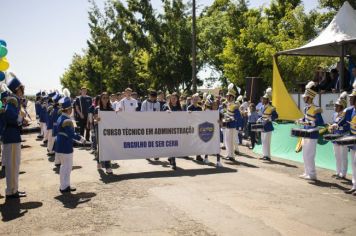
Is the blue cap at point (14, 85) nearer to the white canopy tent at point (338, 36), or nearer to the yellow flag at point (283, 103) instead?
the yellow flag at point (283, 103)

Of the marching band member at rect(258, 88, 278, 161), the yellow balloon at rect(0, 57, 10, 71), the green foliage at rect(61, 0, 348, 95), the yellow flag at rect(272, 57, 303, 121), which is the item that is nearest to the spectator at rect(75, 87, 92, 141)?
the yellow balloon at rect(0, 57, 10, 71)

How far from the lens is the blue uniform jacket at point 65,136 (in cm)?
840

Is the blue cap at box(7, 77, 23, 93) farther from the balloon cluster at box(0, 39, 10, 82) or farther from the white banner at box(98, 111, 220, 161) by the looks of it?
the white banner at box(98, 111, 220, 161)

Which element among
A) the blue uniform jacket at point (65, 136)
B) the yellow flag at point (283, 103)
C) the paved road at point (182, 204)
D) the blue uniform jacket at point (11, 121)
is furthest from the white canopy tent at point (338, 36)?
the blue uniform jacket at point (11, 121)

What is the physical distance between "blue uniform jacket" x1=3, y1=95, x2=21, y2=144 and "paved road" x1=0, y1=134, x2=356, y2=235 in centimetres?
123

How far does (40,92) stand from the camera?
2041cm

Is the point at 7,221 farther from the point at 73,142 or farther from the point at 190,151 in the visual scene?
the point at 190,151

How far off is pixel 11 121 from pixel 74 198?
202cm

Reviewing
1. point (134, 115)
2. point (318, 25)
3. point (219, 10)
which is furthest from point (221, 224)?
point (219, 10)

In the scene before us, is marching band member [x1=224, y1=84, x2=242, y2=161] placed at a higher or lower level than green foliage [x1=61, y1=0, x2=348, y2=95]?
lower

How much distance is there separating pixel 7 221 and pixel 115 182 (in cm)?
311

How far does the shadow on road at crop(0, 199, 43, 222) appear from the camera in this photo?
6.81 metres

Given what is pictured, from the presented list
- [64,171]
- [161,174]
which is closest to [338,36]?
[161,174]

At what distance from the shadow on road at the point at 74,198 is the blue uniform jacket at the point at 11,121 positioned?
58.7 inches
